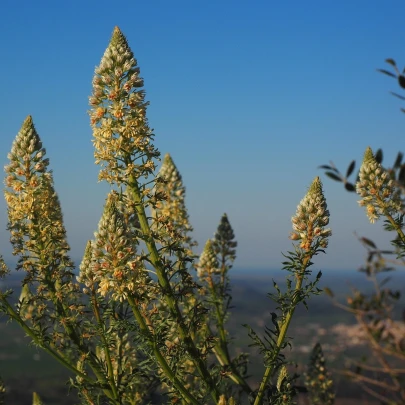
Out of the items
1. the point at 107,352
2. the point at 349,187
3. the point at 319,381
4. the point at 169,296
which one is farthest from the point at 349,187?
the point at 319,381

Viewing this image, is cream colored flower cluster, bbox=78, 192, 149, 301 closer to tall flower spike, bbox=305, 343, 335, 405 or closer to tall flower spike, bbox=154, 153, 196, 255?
tall flower spike, bbox=154, 153, 196, 255

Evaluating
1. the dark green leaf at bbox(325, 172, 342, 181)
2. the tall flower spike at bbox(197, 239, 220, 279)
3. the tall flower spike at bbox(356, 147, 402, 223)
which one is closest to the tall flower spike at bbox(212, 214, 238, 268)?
the tall flower spike at bbox(197, 239, 220, 279)

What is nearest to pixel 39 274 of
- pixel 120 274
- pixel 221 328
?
pixel 120 274

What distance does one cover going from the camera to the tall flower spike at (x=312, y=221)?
273 inches

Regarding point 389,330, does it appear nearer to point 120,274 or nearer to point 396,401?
point 396,401

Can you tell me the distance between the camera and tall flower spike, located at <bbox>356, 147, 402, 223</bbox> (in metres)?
8.53

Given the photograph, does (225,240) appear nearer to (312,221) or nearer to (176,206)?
(176,206)

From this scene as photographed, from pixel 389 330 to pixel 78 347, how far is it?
4.68 meters

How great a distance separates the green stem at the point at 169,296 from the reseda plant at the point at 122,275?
0.04ft

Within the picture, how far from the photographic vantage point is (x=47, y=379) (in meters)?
66.2

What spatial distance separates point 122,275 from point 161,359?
0.96 meters

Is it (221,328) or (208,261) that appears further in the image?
(208,261)

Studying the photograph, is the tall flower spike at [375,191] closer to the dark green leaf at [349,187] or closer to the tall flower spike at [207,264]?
the tall flower spike at [207,264]

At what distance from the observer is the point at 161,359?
5.89m
